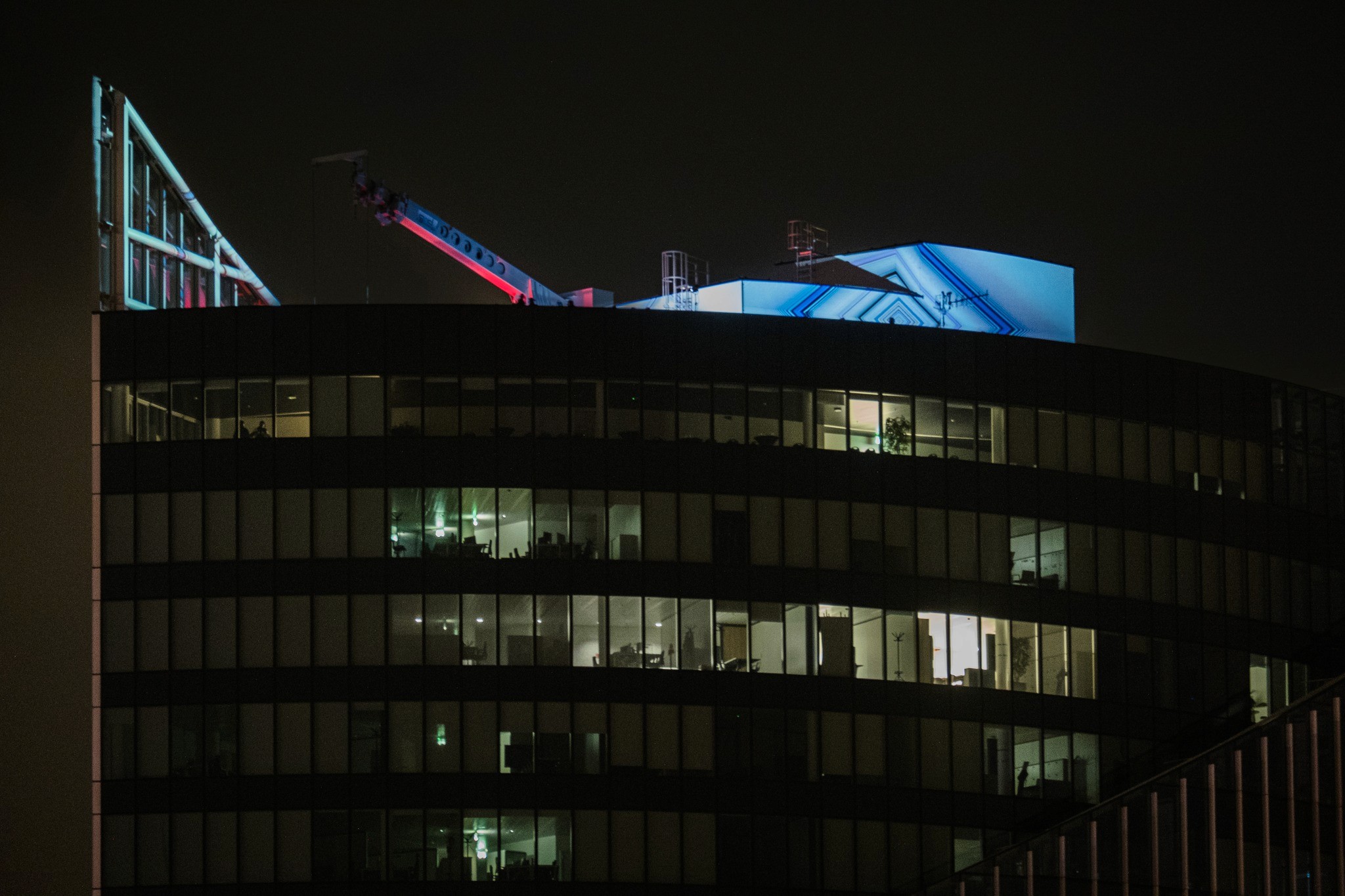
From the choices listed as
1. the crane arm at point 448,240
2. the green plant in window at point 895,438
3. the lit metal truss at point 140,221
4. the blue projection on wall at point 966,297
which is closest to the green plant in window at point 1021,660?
the green plant in window at point 895,438

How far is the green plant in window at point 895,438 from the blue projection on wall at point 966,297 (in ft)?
26.8

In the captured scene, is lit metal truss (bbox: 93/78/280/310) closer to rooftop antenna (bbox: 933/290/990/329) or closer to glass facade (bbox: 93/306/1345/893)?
glass facade (bbox: 93/306/1345/893)

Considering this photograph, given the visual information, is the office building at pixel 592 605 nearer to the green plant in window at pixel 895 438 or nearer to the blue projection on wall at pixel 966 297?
the green plant in window at pixel 895 438

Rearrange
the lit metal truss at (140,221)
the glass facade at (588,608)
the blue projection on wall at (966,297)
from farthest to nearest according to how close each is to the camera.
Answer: the blue projection on wall at (966,297)
the lit metal truss at (140,221)
the glass facade at (588,608)

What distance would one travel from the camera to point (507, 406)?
65312 mm

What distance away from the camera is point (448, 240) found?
7456 cm

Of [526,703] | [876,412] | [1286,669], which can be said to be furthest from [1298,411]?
[526,703]

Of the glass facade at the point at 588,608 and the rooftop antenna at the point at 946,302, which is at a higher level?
the rooftop antenna at the point at 946,302

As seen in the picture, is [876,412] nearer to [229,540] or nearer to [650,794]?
[650,794]

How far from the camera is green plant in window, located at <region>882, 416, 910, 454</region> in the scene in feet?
222

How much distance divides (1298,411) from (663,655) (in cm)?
3090

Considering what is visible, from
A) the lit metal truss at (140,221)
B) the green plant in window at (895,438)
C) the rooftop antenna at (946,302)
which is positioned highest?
the lit metal truss at (140,221)

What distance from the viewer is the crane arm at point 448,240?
71062 millimetres

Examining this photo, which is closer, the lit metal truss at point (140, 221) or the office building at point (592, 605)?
the office building at point (592, 605)
